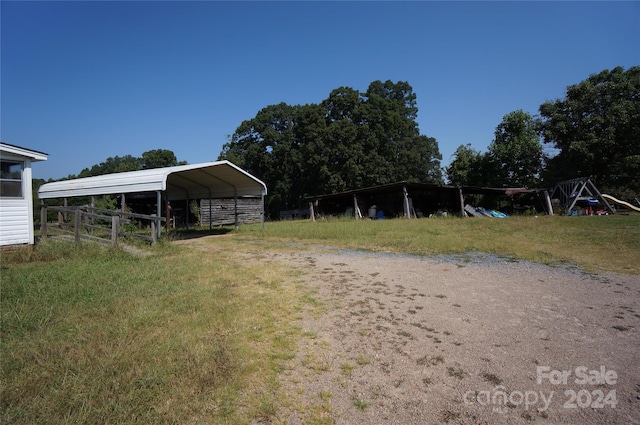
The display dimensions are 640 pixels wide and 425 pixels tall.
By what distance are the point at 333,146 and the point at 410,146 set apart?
10039 mm

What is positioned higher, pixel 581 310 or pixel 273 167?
pixel 273 167

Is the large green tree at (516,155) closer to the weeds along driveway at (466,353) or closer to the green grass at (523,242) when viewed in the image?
the green grass at (523,242)

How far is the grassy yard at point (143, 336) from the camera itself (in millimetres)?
2428

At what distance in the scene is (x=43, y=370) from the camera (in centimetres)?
282

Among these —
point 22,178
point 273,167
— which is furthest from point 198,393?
point 273,167

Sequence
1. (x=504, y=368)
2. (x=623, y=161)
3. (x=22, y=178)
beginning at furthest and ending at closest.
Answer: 1. (x=623, y=161)
2. (x=22, y=178)
3. (x=504, y=368)

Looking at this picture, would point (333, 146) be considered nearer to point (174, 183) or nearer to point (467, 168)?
point (467, 168)

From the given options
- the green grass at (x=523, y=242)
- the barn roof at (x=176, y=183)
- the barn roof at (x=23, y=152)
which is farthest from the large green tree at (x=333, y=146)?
the barn roof at (x=23, y=152)

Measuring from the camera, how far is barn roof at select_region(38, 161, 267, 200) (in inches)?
464

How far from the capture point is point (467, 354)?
3277 millimetres

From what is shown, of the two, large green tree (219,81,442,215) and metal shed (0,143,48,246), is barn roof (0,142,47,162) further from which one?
large green tree (219,81,442,215)

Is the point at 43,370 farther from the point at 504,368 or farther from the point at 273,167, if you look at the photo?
the point at 273,167

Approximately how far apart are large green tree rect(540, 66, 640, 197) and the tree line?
2.7 inches

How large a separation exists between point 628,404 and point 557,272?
16.5ft
